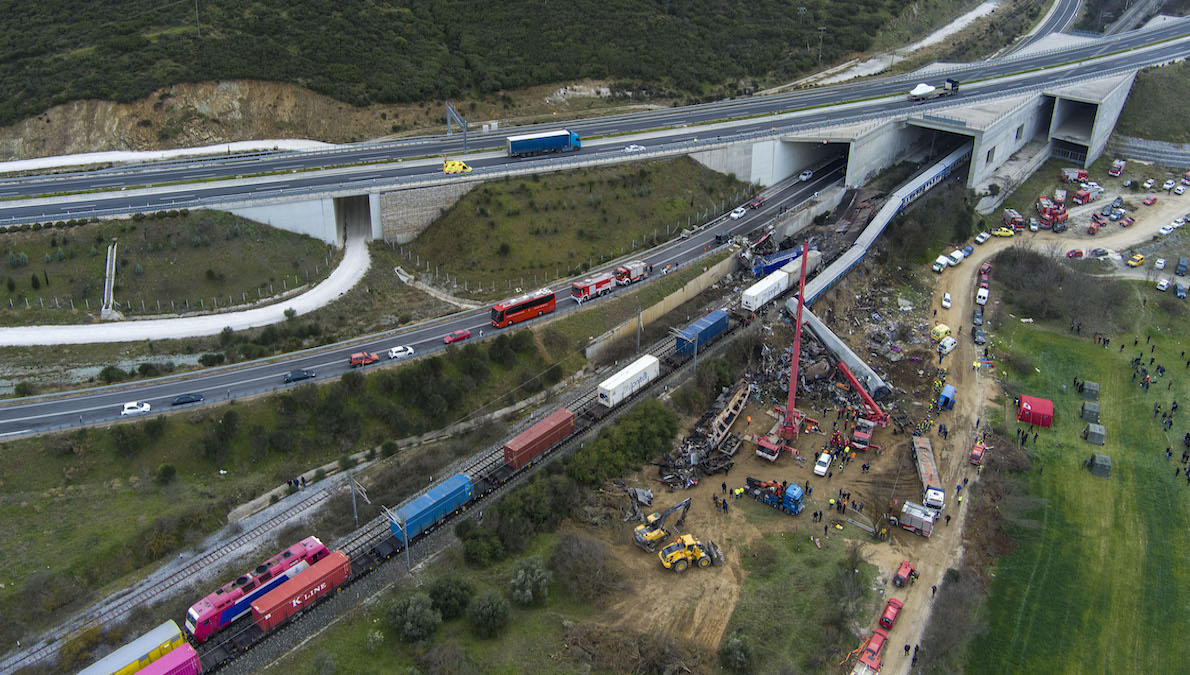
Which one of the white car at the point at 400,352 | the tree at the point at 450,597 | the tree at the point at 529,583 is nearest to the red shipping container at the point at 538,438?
the tree at the point at 529,583

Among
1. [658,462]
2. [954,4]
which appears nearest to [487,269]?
[658,462]

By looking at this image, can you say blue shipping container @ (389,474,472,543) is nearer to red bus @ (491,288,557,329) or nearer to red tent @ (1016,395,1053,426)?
red bus @ (491,288,557,329)

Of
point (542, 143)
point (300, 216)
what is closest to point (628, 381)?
point (300, 216)

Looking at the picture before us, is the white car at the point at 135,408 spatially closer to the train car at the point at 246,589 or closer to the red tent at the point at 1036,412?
the train car at the point at 246,589

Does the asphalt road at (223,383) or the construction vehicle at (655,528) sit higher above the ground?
the asphalt road at (223,383)

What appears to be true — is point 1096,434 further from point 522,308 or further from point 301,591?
point 301,591
